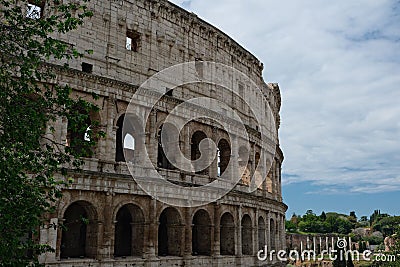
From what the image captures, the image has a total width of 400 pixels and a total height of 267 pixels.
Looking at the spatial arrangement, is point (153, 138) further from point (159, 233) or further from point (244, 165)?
point (244, 165)

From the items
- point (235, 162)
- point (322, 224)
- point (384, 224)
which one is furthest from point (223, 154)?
point (384, 224)

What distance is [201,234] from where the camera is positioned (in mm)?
21141

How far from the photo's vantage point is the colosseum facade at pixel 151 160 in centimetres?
1686

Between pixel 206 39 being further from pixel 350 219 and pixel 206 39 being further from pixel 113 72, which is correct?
pixel 350 219

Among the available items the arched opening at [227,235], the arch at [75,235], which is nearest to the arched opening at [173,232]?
the arch at [75,235]

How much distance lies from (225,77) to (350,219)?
12042 cm

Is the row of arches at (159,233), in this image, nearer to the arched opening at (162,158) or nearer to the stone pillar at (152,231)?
the stone pillar at (152,231)

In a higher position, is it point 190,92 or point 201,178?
point 190,92

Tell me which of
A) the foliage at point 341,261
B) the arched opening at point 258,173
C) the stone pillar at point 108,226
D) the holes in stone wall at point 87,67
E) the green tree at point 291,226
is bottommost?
the foliage at point 341,261

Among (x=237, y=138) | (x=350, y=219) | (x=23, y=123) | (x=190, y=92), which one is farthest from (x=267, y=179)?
(x=350, y=219)

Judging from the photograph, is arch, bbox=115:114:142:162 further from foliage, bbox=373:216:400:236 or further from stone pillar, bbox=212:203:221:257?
foliage, bbox=373:216:400:236

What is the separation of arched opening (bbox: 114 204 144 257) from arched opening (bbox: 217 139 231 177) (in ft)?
17.8

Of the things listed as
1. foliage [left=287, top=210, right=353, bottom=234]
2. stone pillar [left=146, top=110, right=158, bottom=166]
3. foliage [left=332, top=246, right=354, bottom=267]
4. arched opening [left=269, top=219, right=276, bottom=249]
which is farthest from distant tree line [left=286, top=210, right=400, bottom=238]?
stone pillar [left=146, top=110, right=158, bottom=166]

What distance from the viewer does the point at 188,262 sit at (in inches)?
752
